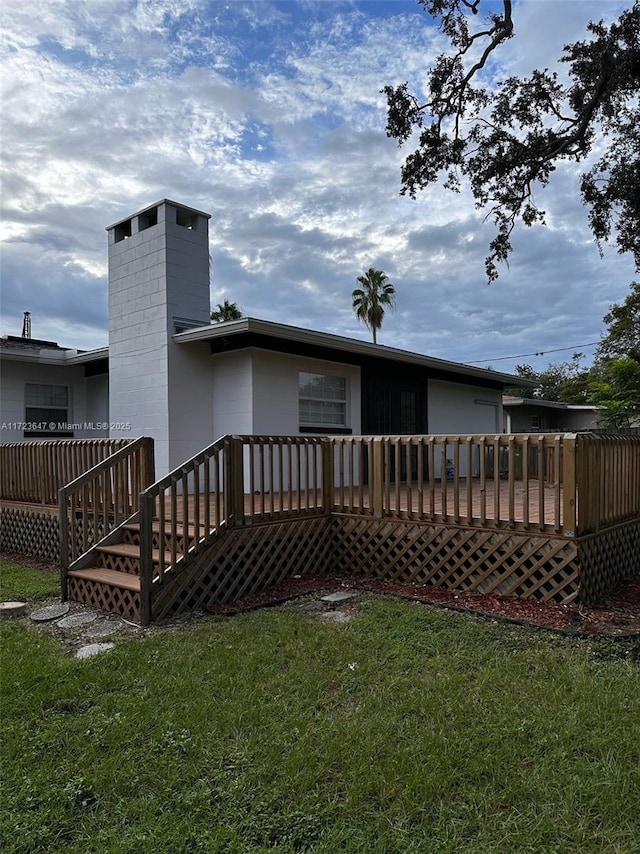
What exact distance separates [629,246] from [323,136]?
5882 millimetres

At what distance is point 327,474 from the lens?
6.74 m

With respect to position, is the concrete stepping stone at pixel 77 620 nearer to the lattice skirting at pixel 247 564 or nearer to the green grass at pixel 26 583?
the lattice skirting at pixel 247 564

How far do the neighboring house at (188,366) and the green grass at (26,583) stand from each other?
2.54 m

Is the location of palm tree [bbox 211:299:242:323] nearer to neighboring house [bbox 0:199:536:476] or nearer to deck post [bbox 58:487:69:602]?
neighboring house [bbox 0:199:536:476]

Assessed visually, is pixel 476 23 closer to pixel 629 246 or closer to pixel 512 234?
pixel 512 234

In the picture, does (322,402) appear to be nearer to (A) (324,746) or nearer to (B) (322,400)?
(B) (322,400)

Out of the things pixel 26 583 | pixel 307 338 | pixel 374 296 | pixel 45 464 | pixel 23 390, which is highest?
pixel 374 296

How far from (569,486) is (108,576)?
167 inches

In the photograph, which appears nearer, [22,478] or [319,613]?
[319,613]

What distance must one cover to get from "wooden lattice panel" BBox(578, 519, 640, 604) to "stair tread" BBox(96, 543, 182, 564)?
3.63 m

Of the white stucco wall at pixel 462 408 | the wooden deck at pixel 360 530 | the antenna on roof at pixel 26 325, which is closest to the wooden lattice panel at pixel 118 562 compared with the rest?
the wooden deck at pixel 360 530

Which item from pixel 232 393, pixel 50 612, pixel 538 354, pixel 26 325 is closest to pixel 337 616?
pixel 50 612

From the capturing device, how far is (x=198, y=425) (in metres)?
9.23

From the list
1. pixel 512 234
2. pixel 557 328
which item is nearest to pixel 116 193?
pixel 512 234
